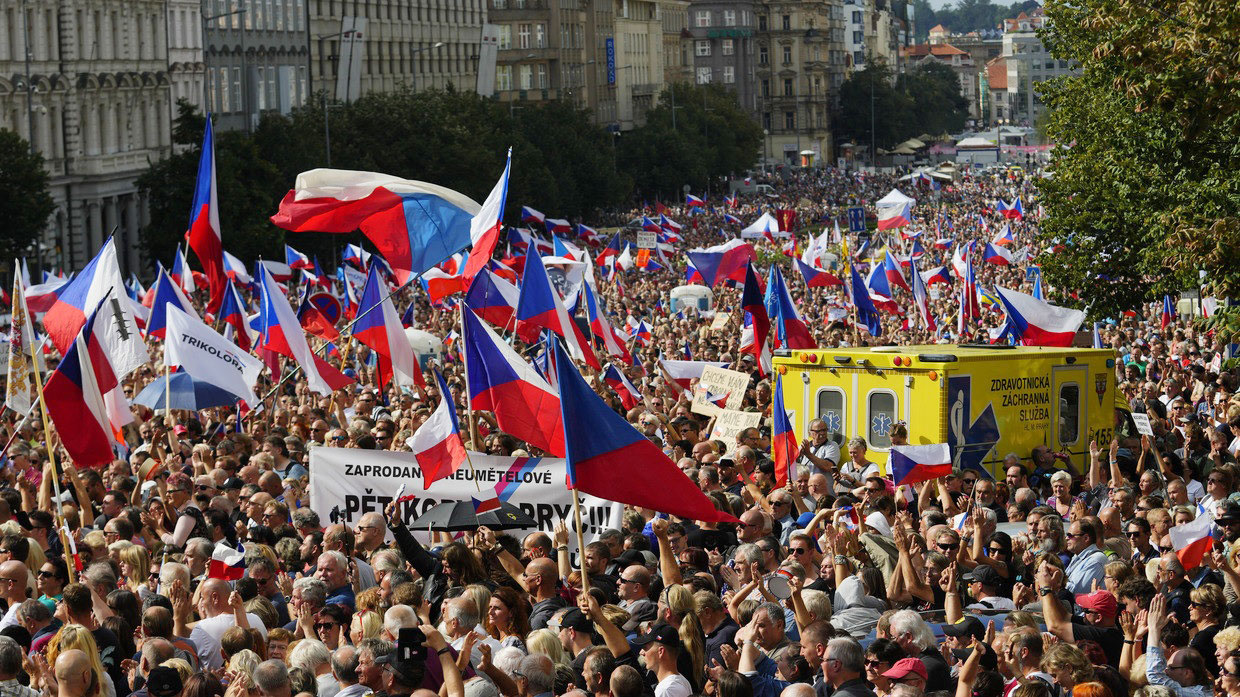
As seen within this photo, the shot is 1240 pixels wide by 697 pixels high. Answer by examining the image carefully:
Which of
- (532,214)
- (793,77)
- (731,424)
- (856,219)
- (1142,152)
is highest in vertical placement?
(793,77)

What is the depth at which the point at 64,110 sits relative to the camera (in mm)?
62844

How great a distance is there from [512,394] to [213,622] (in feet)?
12.3

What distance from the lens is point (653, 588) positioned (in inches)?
422

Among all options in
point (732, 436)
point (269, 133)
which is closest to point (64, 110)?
point (269, 133)

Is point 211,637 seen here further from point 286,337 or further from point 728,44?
point 728,44

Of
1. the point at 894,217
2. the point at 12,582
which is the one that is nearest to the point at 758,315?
the point at 12,582

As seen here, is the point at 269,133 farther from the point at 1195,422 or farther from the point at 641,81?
the point at 641,81

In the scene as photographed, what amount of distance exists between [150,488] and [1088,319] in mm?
18840

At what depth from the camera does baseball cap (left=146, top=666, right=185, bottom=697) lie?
8.66 metres

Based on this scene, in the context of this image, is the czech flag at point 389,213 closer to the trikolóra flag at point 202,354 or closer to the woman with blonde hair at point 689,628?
the trikolóra flag at point 202,354

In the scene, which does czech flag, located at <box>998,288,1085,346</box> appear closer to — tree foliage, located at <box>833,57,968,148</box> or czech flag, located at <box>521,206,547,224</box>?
czech flag, located at <box>521,206,547,224</box>

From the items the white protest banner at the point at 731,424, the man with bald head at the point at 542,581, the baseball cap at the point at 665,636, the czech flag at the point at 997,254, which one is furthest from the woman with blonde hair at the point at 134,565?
the czech flag at the point at 997,254

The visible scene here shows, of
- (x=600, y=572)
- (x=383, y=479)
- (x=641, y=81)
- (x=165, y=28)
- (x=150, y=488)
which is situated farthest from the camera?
(x=641, y=81)

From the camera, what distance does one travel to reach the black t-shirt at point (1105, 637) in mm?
9648
